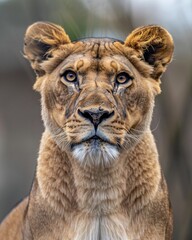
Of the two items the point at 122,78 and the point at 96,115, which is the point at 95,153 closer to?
the point at 96,115

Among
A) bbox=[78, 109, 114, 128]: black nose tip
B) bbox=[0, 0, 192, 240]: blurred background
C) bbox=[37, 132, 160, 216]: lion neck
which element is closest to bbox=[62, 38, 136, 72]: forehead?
bbox=[78, 109, 114, 128]: black nose tip

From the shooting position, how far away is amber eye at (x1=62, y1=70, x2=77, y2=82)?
4.51 meters

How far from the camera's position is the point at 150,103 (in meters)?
4.69

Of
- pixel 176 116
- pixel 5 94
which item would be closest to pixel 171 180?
pixel 176 116

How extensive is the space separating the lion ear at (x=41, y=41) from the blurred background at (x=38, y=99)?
115 cm

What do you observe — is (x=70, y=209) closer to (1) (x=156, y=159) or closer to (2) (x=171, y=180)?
(1) (x=156, y=159)

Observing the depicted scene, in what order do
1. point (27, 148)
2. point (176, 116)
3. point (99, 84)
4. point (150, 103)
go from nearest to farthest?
point (99, 84), point (150, 103), point (176, 116), point (27, 148)

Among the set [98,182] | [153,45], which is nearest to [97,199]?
[98,182]

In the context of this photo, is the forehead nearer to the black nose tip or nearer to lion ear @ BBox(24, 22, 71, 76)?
lion ear @ BBox(24, 22, 71, 76)

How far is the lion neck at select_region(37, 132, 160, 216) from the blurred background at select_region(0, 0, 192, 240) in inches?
53.2

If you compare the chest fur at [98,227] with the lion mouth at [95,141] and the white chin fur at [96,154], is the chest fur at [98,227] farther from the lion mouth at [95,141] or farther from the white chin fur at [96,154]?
the lion mouth at [95,141]

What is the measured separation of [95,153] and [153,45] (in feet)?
2.31

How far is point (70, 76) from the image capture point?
452 centimetres

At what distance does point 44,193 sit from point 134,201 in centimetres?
47
